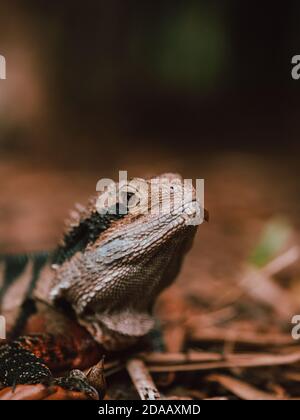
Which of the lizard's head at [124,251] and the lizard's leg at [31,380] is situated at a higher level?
the lizard's head at [124,251]

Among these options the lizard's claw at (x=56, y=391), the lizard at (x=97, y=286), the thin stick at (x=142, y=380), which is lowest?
the thin stick at (x=142, y=380)

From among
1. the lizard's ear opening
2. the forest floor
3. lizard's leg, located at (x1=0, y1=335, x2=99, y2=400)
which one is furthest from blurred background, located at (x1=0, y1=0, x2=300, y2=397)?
lizard's leg, located at (x1=0, y1=335, x2=99, y2=400)

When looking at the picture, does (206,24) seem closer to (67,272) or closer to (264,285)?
(264,285)

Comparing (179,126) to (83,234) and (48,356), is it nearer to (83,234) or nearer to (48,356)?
(83,234)

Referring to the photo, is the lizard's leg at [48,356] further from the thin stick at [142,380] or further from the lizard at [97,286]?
the thin stick at [142,380]

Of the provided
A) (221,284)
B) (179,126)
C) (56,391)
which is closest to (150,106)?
(179,126)

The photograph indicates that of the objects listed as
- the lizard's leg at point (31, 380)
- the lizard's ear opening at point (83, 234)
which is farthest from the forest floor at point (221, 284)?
the lizard's ear opening at point (83, 234)

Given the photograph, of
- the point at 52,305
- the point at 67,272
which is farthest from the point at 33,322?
the point at 67,272
